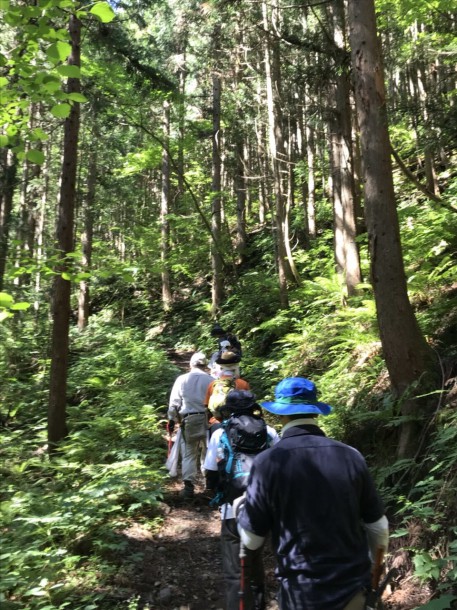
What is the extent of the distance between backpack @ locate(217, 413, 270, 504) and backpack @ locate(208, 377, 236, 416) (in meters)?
2.17

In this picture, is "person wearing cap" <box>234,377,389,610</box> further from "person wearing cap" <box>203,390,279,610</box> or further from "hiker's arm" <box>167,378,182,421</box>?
"hiker's arm" <box>167,378,182,421</box>

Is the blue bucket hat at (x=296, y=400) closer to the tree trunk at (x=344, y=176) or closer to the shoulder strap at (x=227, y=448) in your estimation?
the shoulder strap at (x=227, y=448)

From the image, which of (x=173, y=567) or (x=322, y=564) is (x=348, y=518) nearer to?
(x=322, y=564)

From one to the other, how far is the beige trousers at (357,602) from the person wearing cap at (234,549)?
3.74 ft

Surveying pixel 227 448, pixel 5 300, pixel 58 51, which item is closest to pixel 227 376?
pixel 227 448

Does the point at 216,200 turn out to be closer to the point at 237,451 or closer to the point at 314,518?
the point at 237,451

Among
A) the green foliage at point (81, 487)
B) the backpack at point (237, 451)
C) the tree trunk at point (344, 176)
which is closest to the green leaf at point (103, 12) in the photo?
the backpack at point (237, 451)

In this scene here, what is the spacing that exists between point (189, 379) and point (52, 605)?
3.57 m

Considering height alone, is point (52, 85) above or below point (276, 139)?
below

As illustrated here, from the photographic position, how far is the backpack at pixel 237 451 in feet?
11.6

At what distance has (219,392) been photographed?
6016 mm

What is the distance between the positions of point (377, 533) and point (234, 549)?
146cm

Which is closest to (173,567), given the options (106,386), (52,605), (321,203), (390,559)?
(52,605)

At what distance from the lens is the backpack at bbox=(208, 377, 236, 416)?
5910 mm
